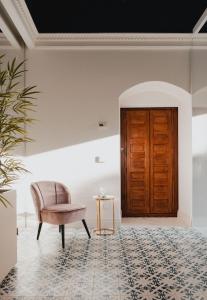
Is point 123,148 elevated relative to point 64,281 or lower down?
elevated

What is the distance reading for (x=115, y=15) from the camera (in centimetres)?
548

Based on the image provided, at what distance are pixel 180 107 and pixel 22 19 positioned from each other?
360 cm

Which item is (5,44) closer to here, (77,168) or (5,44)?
(5,44)

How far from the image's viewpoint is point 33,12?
5383 mm

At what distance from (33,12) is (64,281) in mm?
3991

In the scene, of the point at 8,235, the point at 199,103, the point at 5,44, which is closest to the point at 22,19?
the point at 5,44

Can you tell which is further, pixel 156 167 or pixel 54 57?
pixel 156 167

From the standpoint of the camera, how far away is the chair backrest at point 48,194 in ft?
17.4

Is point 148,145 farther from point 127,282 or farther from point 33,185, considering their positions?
point 127,282

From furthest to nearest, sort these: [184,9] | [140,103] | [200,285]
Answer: [140,103] < [184,9] < [200,285]

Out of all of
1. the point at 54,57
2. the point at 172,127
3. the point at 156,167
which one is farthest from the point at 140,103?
the point at 54,57

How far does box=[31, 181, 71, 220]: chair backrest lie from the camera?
17.4 ft

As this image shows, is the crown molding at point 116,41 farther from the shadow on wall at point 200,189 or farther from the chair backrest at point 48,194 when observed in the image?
the chair backrest at point 48,194

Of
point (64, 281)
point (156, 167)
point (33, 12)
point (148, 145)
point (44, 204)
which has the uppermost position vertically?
point (33, 12)
